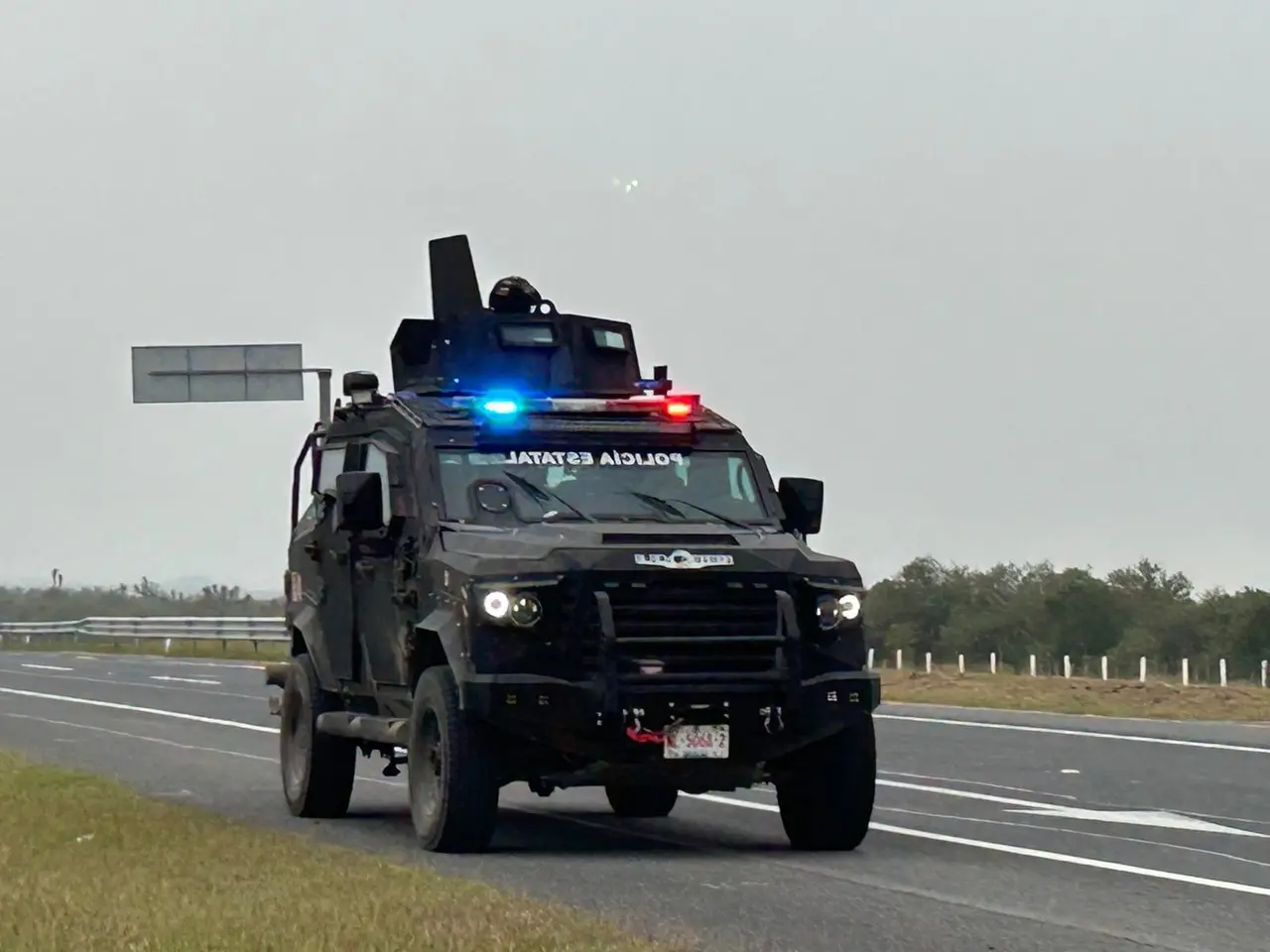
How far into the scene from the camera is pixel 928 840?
549 inches

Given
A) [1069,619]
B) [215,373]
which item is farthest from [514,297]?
[1069,619]

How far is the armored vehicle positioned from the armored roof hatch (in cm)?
2

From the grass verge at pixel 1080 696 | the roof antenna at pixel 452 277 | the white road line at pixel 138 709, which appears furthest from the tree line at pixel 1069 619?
the roof antenna at pixel 452 277

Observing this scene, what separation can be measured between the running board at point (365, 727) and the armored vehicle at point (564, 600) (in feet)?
0.08

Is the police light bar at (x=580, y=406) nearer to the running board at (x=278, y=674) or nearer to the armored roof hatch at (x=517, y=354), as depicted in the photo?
the armored roof hatch at (x=517, y=354)

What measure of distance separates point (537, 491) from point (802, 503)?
163cm

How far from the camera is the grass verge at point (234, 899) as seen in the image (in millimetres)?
8875

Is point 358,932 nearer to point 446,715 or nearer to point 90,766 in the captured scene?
point 446,715

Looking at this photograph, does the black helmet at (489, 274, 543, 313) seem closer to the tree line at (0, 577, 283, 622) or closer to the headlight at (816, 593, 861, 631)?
the headlight at (816, 593, 861, 631)

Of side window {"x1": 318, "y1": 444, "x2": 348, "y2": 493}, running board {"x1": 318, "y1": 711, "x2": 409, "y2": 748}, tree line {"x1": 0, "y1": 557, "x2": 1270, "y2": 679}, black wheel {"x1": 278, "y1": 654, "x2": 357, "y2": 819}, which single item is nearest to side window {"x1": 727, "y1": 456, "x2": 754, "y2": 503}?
running board {"x1": 318, "y1": 711, "x2": 409, "y2": 748}

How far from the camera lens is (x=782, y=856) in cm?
1303

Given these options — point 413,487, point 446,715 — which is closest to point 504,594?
point 446,715

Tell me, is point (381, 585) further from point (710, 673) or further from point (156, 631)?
point (156, 631)

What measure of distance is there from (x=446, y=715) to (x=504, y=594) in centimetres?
72
